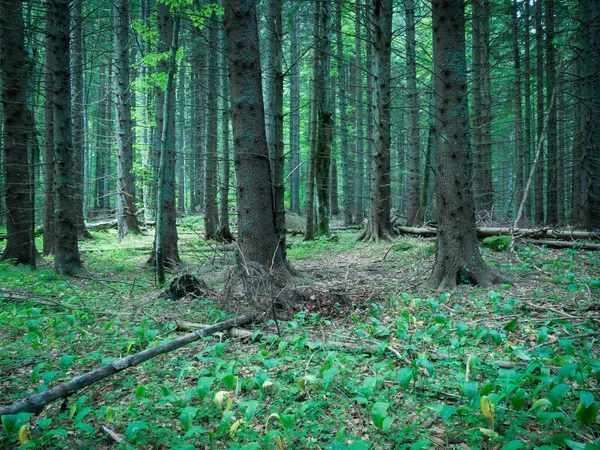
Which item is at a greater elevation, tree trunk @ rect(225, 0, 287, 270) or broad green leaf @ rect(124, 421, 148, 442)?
tree trunk @ rect(225, 0, 287, 270)

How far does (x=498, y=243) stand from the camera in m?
8.79

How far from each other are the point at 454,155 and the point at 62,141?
7379 millimetres

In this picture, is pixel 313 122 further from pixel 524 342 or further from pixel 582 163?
pixel 524 342

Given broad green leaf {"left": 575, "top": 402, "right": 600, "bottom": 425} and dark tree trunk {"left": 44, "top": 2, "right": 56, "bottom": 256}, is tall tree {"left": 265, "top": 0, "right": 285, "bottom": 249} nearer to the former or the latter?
dark tree trunk {"left": 44, "top": 2, "right": 56, "bottom": 256}

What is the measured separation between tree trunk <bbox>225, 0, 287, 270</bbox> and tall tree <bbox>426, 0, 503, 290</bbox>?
2.73 metres

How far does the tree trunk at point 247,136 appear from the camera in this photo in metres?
5.82

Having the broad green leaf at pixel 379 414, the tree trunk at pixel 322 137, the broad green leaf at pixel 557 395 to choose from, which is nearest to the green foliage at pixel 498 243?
the tree trunk at pixel 322 137

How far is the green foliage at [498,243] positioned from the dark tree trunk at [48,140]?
374 inches

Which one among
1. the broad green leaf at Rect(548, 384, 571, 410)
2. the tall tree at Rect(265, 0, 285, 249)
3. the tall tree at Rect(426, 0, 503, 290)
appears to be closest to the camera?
the broad green leaf at Rect(548, 384, 571, 410)

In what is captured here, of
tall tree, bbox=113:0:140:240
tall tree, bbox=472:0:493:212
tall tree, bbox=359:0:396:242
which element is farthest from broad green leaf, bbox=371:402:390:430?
Result: tall tree, bbox=113:0:140:240

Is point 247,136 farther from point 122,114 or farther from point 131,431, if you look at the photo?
point 122,114

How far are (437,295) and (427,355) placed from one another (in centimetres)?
235

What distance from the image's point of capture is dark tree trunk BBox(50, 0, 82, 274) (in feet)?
24.7

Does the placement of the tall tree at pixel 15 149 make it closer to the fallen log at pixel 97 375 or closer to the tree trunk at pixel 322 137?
the fallen log at pixel 97 375
